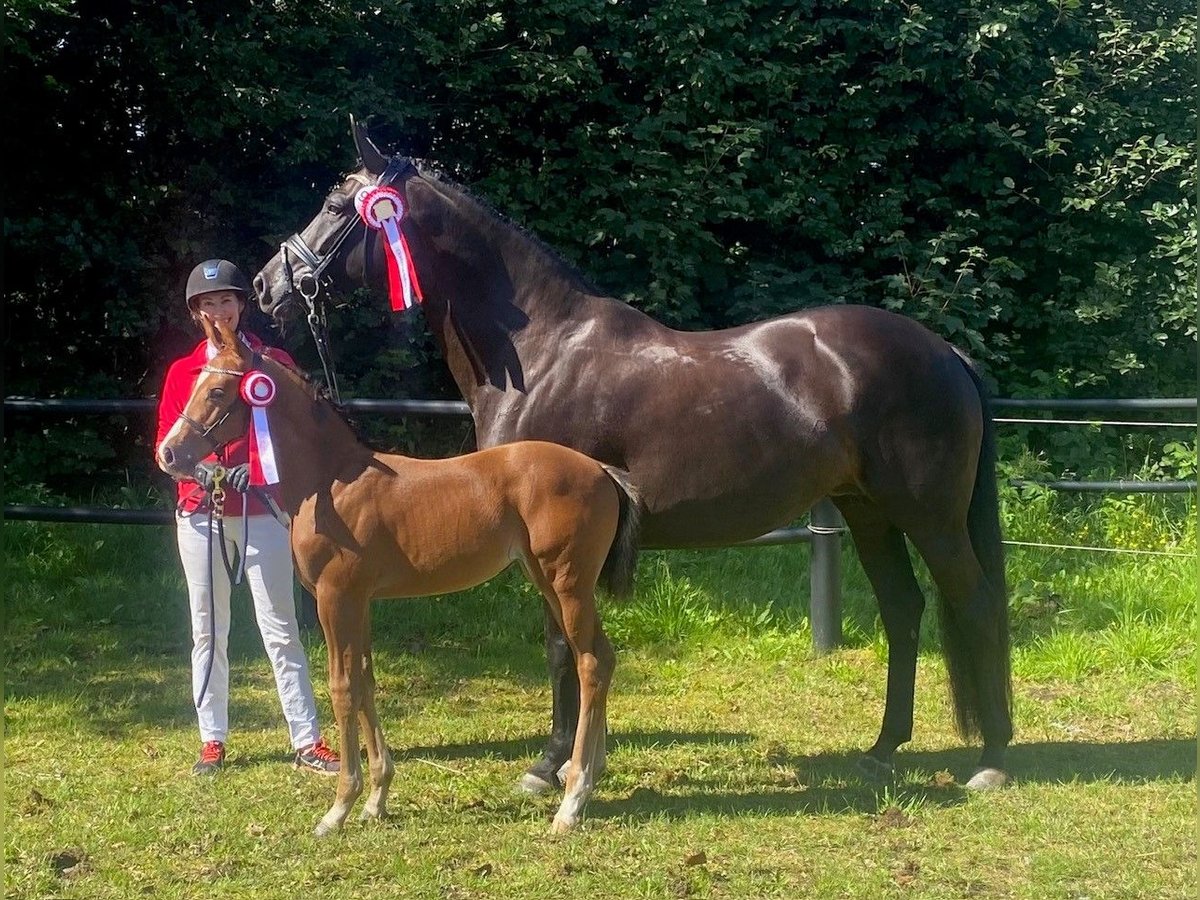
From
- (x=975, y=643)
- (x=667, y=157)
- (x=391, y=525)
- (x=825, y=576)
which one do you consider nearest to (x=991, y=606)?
(x=975, y=643)

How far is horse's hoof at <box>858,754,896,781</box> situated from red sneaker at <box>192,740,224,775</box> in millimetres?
2511

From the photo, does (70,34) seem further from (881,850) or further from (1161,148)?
(1161,148)

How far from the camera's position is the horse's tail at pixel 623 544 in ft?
13.2

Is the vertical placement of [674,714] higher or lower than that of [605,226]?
lower

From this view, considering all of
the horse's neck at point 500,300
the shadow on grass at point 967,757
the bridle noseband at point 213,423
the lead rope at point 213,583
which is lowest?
the shadow on grass at point 967,757

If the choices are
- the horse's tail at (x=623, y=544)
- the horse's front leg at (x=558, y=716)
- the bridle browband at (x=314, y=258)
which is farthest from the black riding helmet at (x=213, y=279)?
the horse's front leg at (x=558, y=716)

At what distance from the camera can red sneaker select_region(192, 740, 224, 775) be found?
179 inches

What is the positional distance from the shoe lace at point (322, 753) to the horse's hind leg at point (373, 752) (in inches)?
25.7

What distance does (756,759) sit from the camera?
4.80m

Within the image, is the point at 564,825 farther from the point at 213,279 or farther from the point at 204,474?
the point at 213,279

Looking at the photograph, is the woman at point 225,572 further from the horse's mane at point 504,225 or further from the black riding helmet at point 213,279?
the horse's mane at point 504,225

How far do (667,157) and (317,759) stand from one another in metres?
5.42

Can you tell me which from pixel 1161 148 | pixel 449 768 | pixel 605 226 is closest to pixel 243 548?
pixel 449 768

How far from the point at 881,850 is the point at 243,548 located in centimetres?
249
